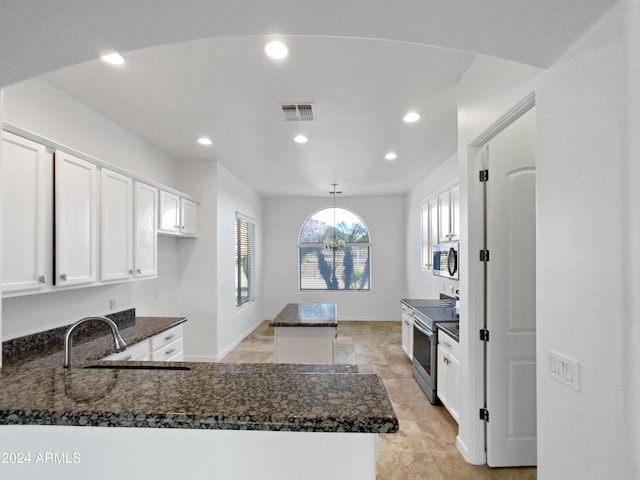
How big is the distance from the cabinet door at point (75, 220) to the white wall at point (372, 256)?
17.5 ft

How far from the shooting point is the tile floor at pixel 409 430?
7.63 feet

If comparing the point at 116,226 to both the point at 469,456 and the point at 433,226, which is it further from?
the point at 433,226

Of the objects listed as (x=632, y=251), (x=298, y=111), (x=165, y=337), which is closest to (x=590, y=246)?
(x=632, y=251)

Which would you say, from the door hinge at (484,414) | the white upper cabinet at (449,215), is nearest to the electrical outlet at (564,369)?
the door hinge at (484,414)

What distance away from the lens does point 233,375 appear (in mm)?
1280

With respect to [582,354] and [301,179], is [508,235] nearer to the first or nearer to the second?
[582,354]

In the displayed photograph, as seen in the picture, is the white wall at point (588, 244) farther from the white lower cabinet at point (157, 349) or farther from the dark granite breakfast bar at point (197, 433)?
the white lower cabinet at point (157, 349)

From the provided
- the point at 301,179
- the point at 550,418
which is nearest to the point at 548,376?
the point at 550,418

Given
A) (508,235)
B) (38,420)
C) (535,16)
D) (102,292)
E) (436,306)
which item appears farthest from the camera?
(436,306)

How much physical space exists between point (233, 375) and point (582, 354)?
1.32 metres

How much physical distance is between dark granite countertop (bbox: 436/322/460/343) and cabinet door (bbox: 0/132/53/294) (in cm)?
306

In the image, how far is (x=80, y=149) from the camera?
2889 millimetres

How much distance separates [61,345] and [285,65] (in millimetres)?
2715

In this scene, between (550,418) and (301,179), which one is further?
(301,179)
